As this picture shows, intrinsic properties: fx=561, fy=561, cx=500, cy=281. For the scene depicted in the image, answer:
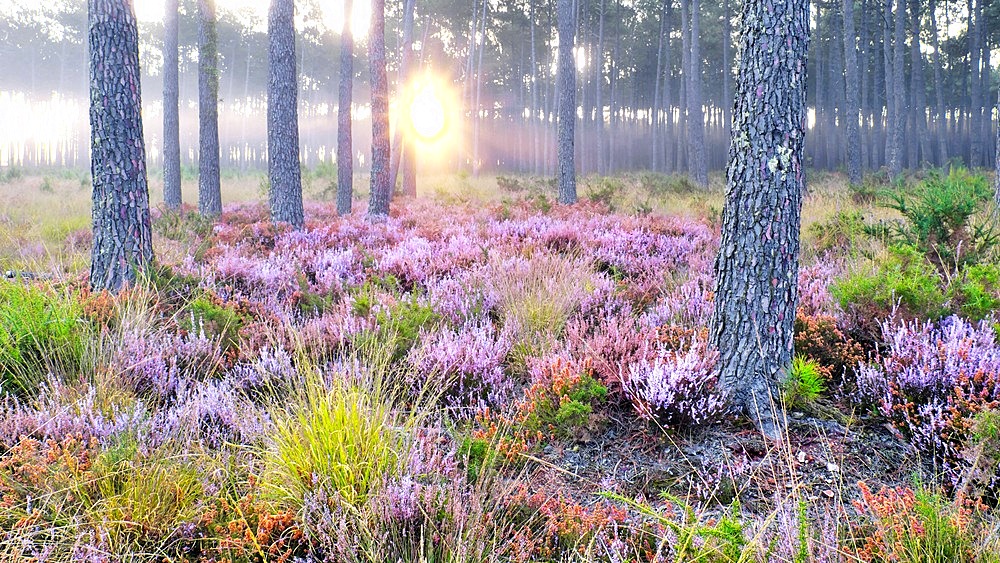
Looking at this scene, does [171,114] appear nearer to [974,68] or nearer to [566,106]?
[566,106]

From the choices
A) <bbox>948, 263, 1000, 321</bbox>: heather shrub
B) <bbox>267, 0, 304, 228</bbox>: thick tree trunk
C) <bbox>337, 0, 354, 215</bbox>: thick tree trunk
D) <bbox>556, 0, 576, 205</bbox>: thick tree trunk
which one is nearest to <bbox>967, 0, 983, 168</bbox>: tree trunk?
<bbox>556, 0, 576, 205</bbox>: thick tree trunk

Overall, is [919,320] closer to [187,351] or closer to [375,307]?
[375,307]

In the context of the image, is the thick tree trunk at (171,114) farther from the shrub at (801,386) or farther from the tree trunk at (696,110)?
the tree trunk at (696,110)

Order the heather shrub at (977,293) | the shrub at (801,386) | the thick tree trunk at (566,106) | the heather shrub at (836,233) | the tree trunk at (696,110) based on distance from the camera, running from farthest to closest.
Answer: the tree trunk at (696,110), the thick tree trunk at (566,106), the heather shrub at (836,233), the heather shrub at (977,293), the shrub at (801,386)

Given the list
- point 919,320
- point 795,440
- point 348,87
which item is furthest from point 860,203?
point 348,87

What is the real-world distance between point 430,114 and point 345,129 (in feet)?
79.3

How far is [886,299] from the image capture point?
398cm

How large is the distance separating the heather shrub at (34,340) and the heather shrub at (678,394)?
3.23 m

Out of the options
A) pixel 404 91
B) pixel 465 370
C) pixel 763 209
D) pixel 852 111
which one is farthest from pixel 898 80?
pixel 465 370

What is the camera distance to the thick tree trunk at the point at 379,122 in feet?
37.1

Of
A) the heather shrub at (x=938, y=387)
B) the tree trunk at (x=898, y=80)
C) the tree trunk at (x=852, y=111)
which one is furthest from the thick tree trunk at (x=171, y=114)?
the tree trunk at (x=898, y=80)

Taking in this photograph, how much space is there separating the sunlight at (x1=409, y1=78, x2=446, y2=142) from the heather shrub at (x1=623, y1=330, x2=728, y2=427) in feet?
103

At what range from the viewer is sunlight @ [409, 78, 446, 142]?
34397 millimetres

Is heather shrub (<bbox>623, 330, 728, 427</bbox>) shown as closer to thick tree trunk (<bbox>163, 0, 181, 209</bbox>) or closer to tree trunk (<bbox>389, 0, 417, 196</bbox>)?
tree trunk (<bbox>389, 0, 417, 196</bbox>)
